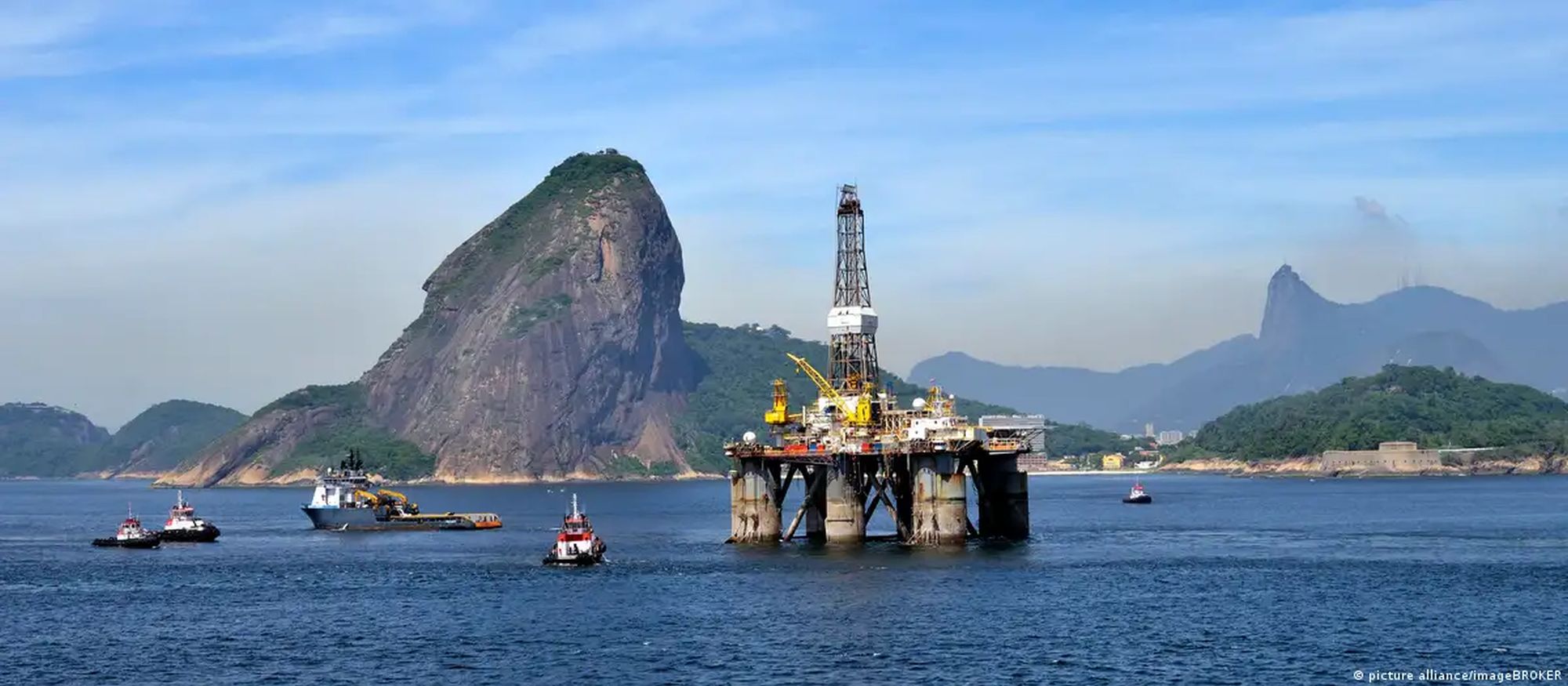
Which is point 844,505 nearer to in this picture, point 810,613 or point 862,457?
point 862,457

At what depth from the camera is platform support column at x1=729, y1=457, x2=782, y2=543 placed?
407 ft

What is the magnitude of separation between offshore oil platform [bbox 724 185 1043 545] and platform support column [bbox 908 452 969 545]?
67 millimetres

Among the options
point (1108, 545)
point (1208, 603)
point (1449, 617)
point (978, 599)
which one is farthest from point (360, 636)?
point (1108, 545)

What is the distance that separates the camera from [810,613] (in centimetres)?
8975

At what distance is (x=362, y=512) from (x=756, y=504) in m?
59.6

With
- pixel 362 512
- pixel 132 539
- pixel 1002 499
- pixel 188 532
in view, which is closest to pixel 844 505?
pixel 1002 499

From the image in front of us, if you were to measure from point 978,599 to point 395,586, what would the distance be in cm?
3509

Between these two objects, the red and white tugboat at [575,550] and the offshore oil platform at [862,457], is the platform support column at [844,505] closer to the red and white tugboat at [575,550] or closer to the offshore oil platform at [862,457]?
the offshore oil platform at [862,457]

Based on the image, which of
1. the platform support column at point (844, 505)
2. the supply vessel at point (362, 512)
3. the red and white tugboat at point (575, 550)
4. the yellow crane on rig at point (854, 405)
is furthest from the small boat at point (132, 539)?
the platform support column at point (844, 505)

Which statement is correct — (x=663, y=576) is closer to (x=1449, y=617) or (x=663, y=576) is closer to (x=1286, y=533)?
(x=1449, y=617)

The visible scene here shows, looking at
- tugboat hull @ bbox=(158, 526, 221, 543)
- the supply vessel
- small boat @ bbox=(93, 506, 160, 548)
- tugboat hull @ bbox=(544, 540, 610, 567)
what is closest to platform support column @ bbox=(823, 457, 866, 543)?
tugboat hull @ bbox=(544, 540, 610, 567)

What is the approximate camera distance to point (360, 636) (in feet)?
282

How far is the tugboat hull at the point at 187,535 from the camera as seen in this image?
6299 inches

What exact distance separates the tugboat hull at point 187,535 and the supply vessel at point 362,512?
1271 centimetres
